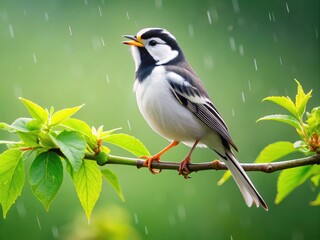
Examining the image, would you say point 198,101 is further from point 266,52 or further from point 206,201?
point 266,52

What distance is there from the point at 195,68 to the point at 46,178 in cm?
404

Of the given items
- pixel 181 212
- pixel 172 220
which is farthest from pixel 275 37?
pixel 172 220

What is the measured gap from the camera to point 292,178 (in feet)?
7.49

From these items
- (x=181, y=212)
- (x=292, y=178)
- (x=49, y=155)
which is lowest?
(x=181, y=212)

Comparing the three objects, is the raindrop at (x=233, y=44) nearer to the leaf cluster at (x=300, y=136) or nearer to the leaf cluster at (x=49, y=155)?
the leaf cluster at (x=300, y=136)

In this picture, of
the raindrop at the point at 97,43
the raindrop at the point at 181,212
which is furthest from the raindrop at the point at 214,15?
the raindrop at the point at 181,212

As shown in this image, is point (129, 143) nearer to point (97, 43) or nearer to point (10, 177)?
point (10, 177)

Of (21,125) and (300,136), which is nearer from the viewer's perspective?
(21,125)

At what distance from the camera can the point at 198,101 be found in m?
3.30

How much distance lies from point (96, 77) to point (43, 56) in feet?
2.64

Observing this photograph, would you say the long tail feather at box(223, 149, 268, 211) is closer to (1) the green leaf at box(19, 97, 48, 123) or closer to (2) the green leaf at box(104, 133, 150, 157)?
(2) the green leaf at box(104, 133, 150, 157)

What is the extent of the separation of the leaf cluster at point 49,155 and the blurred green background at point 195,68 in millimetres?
2155

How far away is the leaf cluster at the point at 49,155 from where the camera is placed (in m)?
1.98

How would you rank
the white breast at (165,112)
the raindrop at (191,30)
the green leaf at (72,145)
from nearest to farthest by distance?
the green leaf at (72,145) < the white breast at (165,112) < the raindrop at (191,30)
